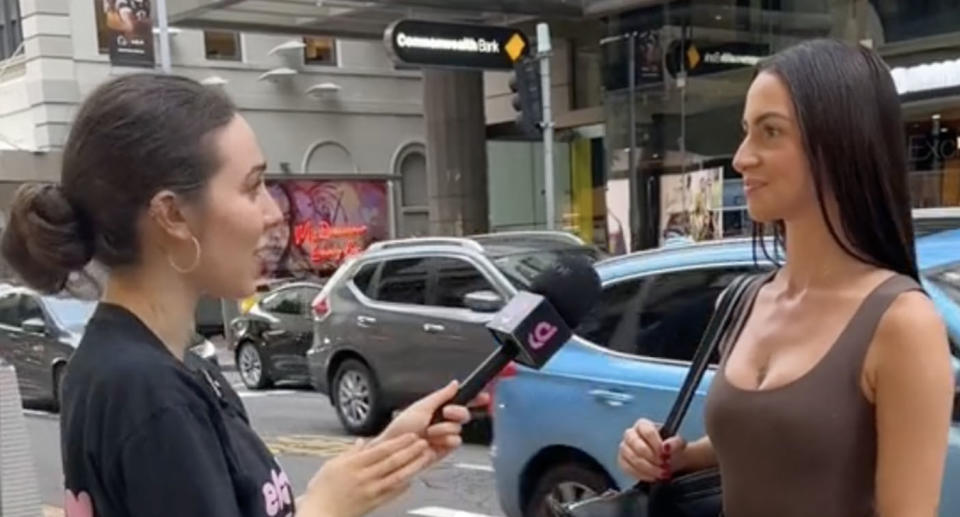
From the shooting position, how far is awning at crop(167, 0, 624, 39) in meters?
16.8

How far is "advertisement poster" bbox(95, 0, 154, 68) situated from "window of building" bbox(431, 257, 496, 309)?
32.6 feet

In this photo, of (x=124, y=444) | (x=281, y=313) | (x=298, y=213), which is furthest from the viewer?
(x=298, y=213)

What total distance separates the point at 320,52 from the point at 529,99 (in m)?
14.9

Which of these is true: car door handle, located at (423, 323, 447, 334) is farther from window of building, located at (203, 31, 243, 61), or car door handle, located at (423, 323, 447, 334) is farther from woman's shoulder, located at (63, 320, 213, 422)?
window of building, located at (203, 31, 243, 61)

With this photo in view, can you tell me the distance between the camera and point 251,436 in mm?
1674

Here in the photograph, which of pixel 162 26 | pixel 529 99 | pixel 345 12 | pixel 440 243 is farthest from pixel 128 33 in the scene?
pixel 440 243

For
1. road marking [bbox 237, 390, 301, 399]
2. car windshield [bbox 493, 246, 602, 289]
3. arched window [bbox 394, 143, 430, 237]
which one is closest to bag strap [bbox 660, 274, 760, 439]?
car windshield [bbox 493, 246, 602, 289]

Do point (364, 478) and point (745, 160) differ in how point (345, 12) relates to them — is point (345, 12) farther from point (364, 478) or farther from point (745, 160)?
point (364, 478)

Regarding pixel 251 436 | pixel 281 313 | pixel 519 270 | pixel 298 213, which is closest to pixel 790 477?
pixel 251 436

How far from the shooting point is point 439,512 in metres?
7.11

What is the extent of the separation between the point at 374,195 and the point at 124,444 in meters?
22.8

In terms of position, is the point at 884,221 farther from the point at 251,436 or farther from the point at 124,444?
the point at 124,444

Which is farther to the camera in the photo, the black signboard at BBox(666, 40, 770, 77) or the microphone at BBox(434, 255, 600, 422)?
the black signboard at BBox(666, 40, 770, 77)

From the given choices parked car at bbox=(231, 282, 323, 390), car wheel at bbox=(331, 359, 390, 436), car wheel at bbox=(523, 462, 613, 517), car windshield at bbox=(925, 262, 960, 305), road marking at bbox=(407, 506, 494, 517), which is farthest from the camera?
parked car at bbox=(231, 282, 323, 390)
